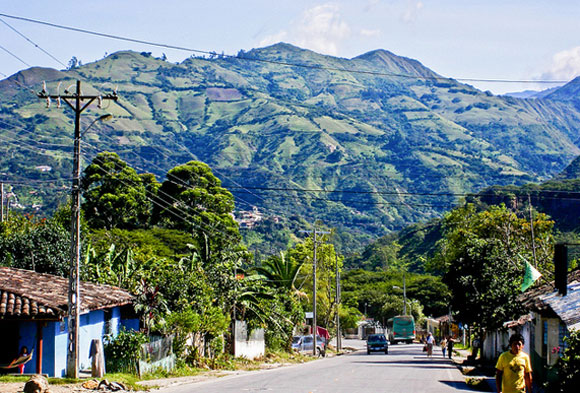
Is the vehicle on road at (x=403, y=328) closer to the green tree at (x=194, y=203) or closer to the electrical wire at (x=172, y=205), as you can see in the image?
the green tree at (x=194, y=203)

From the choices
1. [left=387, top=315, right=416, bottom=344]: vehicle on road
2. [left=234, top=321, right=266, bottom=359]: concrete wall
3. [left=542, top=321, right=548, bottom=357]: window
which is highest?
[left=542, top=321, right=548, bottom=357]: window

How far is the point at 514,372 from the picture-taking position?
13523mm

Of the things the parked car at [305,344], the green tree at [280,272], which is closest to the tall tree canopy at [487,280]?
the green tree at [280,272]

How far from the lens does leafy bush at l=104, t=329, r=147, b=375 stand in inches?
1055

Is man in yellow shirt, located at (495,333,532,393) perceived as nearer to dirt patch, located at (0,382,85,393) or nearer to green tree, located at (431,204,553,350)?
dirt patch, located at (0,382,85,393)

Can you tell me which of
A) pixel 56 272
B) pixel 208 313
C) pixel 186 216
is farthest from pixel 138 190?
pixel 208 313

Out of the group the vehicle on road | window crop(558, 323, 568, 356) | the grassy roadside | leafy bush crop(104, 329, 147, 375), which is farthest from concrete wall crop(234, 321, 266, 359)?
the vehicle on road

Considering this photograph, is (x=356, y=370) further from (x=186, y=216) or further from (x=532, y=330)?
(x=186, y=216)

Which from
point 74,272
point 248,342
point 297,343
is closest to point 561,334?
point 74,272

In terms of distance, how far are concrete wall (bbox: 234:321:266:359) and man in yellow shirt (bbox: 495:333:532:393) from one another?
27207 millimetres

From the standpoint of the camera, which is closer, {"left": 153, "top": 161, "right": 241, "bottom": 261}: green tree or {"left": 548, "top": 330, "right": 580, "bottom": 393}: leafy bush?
{"left": 548, "top": 330, "right": 580, "bottom": 393}: leafy bush

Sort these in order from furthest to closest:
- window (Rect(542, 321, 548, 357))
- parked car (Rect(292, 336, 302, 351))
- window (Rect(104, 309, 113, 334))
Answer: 1. parked car (Rect(292, 336, 302, 351))
2. window (Rect(104, 309, 113, 334))
3. window (Rect(542, 321, 548, 357))

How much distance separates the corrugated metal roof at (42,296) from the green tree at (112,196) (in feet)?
177

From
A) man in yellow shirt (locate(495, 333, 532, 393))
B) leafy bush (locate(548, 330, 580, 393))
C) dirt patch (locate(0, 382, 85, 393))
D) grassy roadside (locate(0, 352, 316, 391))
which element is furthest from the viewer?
grassy roadside (locate(0, 352, 316, 391))
